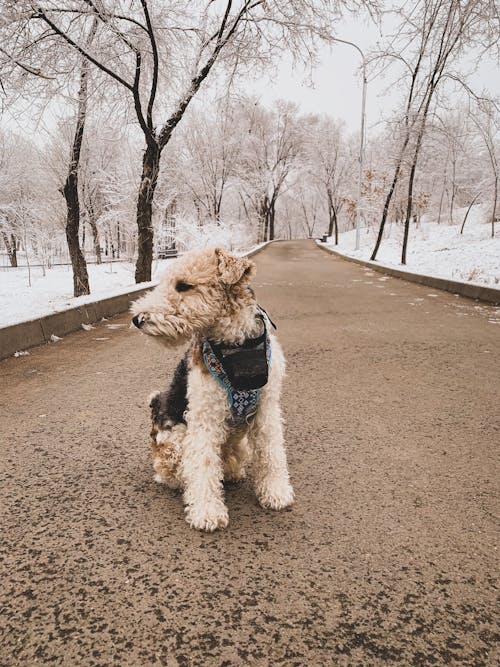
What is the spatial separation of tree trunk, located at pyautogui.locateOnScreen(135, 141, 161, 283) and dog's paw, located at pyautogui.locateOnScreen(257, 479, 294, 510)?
32.1ft

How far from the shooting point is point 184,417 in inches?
89.0

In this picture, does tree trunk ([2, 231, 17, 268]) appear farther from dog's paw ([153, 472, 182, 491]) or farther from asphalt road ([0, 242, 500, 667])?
dog's paw ([153, 472, 182, 491])

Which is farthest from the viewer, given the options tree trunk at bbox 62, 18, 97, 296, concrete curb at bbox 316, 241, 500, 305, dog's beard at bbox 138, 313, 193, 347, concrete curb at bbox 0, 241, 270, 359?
tree trunk at bbox 62, 18, 97, 296

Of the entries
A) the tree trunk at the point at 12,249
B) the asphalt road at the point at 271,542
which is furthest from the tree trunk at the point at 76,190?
the tree trunk at the point at 12,249

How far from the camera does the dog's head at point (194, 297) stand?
2.09m

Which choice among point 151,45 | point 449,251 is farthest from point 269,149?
point 151,45

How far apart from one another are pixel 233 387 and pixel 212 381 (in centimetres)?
12

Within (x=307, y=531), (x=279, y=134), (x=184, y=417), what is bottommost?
(x=307, y=531)

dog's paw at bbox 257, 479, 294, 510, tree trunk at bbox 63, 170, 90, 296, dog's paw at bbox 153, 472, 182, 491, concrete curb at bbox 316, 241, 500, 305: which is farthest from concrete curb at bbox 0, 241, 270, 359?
concrete curb at bbox 316, 241, 500, 305

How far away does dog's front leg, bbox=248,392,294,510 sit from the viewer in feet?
7.52

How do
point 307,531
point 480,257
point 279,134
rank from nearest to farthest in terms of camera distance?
point 307,531
point 480,257
point 279,134

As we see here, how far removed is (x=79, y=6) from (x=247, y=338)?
33.0 feet

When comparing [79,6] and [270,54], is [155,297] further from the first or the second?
[270,54]

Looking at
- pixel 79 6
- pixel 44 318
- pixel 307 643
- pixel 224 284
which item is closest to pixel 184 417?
pixel 224 284
